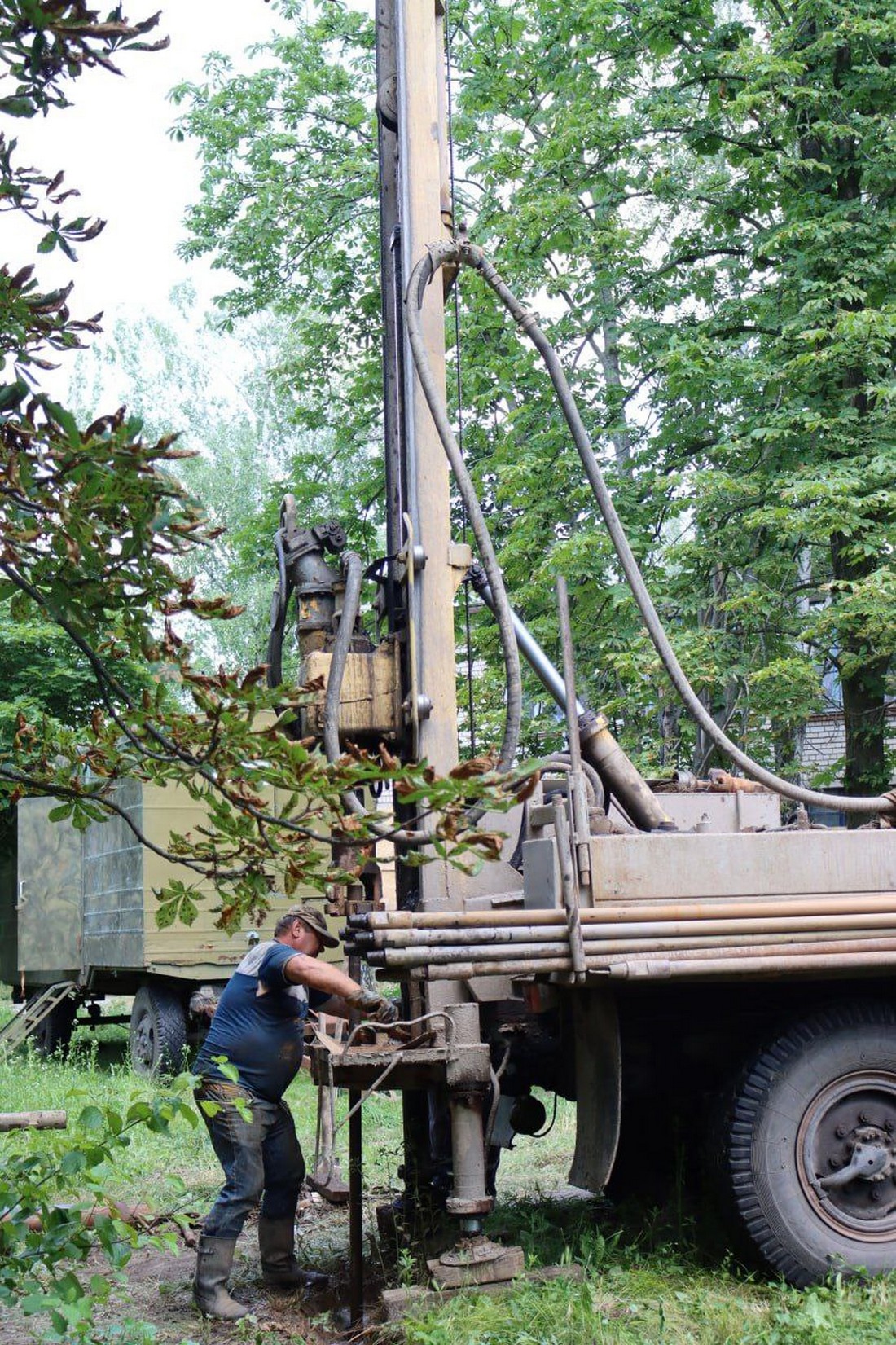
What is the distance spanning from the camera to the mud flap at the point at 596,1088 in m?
5.08

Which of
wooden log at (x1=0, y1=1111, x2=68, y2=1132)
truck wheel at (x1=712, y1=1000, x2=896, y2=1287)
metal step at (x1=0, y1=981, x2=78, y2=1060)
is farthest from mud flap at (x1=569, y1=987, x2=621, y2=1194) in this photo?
metal step at (x1=0, y1=981, x2=78, y2=1060)

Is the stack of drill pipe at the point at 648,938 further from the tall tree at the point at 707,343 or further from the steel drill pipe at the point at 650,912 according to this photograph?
the tall tree at the point at 707,343

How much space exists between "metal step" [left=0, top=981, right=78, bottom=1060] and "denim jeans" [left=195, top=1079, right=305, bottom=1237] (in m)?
8.14

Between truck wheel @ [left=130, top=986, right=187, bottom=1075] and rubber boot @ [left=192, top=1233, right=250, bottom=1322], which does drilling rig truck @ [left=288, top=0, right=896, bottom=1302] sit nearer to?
rubber boot @ [left=192, top=1233, right=250, bottom=1322]

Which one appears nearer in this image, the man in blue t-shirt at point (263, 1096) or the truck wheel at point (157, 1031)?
the man in blue t-shirt at point (263, 1096)

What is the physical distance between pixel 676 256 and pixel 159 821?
712 cm

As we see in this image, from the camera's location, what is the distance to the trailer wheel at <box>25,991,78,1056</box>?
14719 millimetres

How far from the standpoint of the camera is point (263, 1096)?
18.8 feet

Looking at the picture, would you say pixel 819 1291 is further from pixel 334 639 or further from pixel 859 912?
pixel 334 639

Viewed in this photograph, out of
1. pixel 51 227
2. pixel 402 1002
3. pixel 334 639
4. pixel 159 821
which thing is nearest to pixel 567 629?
pixel 334 639

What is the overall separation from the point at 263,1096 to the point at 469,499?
2.35 m

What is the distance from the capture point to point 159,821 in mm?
11883

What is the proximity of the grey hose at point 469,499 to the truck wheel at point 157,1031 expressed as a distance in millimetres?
6982

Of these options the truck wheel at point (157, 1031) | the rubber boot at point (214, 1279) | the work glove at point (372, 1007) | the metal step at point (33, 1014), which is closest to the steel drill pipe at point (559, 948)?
the work glove at point (372, 1007)
